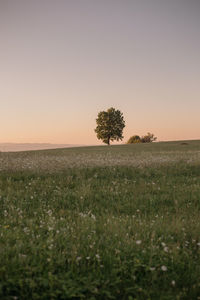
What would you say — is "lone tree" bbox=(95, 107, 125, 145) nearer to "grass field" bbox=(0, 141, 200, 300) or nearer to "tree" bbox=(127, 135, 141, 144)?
"tree" bbox=(127, 135, 141, 144)

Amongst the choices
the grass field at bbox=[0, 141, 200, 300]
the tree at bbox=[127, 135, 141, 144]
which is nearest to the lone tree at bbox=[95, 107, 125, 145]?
the tree at bbox=[127, 135, 141, 144]

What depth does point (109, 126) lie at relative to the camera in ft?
283

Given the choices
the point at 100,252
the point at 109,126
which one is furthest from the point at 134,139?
the point at 100,252

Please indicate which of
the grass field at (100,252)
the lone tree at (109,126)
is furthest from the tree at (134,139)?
the grass field at (100,252)

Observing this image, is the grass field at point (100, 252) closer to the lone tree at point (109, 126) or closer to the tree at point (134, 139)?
the lone tree at point (109, 126)

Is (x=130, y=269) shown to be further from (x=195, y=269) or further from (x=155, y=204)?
(x=155, y=204)

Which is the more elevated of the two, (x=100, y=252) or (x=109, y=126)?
(x=109, y=126)

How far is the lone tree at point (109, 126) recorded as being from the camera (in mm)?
86125

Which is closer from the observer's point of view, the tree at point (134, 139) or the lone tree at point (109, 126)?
the lone tree at point (109, 126)

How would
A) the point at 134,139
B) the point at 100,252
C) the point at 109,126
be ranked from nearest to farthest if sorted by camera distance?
1. the point at 100,252
2. the point at 109,126
3. the point at 134,139

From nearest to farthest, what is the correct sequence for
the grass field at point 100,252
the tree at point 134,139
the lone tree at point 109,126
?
the grass field at point 100,252 < the lone tree at point 109,126 < the tree at point 134,139

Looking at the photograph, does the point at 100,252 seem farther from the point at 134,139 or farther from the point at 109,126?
the point at 134,139

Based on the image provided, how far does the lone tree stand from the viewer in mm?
86125

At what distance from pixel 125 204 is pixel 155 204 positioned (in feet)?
3.35
